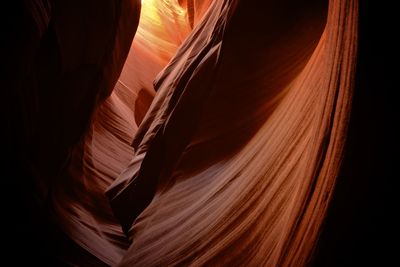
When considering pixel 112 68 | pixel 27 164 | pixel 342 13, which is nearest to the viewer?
pixel 342 13

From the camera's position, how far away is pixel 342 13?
199 centimetres

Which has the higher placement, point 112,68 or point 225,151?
point 225,151

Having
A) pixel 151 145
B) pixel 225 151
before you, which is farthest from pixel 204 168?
pixel 151 145

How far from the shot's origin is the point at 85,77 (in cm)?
610

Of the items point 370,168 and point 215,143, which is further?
point 215,143

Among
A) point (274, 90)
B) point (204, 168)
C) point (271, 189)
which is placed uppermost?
point (274, 90)

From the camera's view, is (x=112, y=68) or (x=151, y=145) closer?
(x=151, y=145)

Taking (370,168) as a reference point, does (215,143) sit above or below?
below

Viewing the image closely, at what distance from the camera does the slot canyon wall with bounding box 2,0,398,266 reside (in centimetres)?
177

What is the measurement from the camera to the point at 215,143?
4.45m

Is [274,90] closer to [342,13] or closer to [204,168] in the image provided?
[204,168]

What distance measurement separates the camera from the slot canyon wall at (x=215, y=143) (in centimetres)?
177

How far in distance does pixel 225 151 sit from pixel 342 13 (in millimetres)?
2464

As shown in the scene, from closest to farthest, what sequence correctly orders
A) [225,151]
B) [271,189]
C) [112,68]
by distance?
[271,189]
[225,151]
[112,68]
